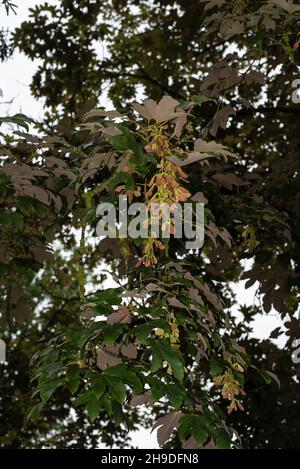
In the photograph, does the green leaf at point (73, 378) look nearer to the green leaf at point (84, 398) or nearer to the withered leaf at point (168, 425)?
the green leaf at point (84, 398)

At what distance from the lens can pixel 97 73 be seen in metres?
6.95

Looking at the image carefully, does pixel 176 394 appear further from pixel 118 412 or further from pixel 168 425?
pixel 168 425

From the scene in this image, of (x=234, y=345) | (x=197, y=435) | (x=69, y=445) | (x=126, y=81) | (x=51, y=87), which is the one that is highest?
(x=126, y=81)

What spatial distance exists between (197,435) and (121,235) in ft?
2.27

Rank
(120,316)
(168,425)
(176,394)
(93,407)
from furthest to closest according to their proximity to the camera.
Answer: (168,425) < (120,316) < (176,394) < (93,407)

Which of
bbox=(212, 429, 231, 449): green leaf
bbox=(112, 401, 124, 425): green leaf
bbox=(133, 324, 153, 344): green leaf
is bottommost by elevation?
bbox=(212, 429, 231, 449): green leaf

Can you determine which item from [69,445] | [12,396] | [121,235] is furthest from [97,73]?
[121,235]

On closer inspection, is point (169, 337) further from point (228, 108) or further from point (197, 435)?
Answer: point (228, 108)

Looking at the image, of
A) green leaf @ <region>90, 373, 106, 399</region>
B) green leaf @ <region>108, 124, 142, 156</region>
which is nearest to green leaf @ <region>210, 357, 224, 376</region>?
green leaf @ <region>90, 373, 106, 399</region>

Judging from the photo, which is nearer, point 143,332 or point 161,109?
point 143,332

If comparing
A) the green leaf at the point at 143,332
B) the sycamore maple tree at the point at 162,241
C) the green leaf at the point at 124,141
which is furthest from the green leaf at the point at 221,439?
the green leaf at the point at 124,141

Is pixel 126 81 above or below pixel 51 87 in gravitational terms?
above

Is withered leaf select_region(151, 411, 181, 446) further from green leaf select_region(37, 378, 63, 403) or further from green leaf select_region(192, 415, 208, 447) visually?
green leaf select_region(37, 378, 63, 403)

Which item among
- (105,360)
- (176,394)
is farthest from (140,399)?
(176,394)
